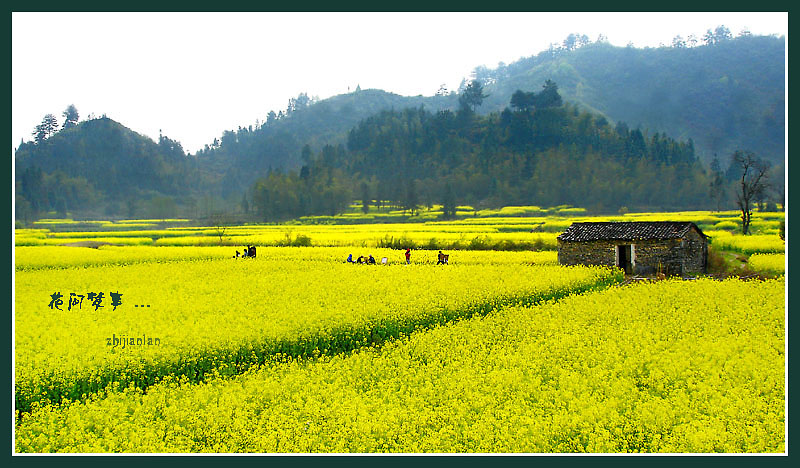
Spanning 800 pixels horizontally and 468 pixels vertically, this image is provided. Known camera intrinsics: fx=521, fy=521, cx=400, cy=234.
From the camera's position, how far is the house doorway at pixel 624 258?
73.9 ft

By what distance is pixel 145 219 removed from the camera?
61.1m

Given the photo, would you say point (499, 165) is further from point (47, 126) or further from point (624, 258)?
point (47, 126)

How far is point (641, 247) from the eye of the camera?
72.8 ft

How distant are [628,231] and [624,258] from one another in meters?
1.20

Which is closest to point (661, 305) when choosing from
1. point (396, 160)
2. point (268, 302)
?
point (268, 302)

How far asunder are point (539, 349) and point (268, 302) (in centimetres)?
744

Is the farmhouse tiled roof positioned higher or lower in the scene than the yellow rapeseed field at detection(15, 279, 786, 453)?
higher

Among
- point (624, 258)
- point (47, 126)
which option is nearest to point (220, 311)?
point (47, 126)

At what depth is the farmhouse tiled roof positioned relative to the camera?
2194 centimetres

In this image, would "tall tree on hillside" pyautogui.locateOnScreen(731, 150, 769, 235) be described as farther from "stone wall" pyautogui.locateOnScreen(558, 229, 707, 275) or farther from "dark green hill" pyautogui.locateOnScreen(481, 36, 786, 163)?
"stone wall" pyautogui.locateOnScreen(558, 229, 707, 275)

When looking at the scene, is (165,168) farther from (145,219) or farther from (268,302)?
(268,302)

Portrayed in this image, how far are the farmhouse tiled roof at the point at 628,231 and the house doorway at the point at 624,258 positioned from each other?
0.50 m

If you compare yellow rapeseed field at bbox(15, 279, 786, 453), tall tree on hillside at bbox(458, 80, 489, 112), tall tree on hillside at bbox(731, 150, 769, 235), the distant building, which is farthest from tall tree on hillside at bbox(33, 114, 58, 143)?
tall tree on hillside at bbox(458, 80, 489, 112)

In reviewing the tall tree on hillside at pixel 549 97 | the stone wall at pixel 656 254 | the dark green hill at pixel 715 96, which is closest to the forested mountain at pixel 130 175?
the stone wall at pixel 656 254
